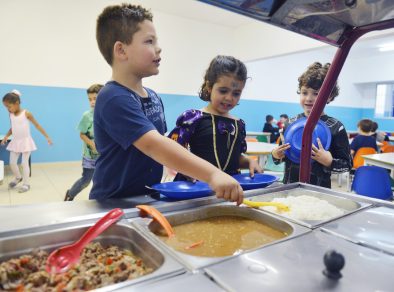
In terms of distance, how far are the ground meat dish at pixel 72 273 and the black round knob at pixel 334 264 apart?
0.34 metres

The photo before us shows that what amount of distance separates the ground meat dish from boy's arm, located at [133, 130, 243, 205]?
0.28 metres

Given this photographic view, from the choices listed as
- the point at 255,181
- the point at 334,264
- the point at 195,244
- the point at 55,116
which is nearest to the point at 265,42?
the point at 55,116

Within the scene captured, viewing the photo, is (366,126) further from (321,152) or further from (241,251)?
(241,251)

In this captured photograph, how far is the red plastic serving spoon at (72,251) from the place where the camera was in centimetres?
58

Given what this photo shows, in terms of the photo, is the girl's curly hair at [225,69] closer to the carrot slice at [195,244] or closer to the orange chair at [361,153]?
the carrot slice at [195,244]

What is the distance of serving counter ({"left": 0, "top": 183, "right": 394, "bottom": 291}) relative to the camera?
48 centimetres

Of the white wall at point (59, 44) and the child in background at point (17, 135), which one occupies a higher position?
the white wall at point (59, 44)

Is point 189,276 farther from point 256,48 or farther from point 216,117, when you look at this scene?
point 256,48

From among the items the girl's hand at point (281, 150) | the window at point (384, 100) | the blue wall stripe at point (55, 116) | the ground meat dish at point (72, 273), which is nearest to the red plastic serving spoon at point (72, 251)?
the ground meat dish at point (72, 273)

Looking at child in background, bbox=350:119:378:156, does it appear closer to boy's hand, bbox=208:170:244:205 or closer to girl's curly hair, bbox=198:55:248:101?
girl's curly hair, bbox=198:55:248:101

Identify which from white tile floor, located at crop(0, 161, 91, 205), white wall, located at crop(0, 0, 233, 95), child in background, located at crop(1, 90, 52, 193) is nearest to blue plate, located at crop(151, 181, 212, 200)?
white tile floor, located at crop(0, 161, 91, 205)

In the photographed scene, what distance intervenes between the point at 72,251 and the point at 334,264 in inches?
20.3

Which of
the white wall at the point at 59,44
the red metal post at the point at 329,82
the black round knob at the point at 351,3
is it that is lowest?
the red metal post at the point at 329,82

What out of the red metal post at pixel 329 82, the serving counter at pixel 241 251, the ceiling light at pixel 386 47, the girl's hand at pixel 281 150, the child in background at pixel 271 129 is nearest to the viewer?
the serving counter at pixel 241 251
